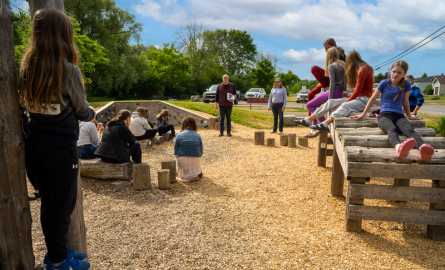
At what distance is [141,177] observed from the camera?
5336mm

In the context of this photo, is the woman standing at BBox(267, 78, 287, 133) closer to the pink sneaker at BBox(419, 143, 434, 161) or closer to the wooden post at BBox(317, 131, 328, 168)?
the wooden post at BBox(317, 131, 328, 168)

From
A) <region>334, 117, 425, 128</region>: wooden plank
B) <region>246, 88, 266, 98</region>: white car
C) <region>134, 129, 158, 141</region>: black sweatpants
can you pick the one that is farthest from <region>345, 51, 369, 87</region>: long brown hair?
<region>246, 88, 266, 98</region>: white car

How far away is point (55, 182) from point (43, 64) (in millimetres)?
811

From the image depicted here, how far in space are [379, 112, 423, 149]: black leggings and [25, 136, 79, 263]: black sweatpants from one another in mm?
3546

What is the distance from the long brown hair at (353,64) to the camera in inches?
209

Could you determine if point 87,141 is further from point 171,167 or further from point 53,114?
point 53,114

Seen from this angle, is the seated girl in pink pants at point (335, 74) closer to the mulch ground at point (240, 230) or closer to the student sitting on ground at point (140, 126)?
the mulch ground at point (240, 230)

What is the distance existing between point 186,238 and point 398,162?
8.72 feet

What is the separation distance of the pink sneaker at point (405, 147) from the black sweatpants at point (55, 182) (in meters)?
3.35

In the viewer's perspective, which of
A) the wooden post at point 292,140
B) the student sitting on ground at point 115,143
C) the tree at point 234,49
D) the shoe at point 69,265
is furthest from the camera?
the tree at point 234,49

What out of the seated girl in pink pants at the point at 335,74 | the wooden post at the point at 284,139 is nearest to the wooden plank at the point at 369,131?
the seated girl in pink pants at the point at 335,74

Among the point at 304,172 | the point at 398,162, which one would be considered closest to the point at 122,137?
the point at 304,172

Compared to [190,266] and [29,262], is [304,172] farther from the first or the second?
[29,262]

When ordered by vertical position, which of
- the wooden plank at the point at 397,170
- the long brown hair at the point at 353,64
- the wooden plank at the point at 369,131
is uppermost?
the long brown hair at the point at 353,64
